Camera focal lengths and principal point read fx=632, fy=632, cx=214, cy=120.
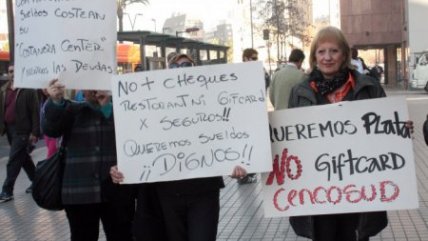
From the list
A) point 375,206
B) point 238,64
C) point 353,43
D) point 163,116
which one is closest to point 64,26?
point 163,116

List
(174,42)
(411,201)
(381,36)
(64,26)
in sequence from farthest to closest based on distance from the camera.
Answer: (381,36)
(174,42)
(64,26)
(411,201)

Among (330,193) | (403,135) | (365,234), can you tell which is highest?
(403,135)

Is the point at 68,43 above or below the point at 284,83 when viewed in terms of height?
above

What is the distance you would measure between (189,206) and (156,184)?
25 cm

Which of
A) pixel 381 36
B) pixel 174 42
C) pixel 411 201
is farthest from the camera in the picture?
pixel 381 36

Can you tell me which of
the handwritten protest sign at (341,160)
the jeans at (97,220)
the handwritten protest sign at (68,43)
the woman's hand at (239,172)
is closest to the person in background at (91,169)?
the jeans at (97,220)

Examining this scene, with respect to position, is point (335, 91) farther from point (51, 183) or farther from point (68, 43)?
point (51, 183)

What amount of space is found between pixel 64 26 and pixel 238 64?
1065mm

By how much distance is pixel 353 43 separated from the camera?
42.1 meters

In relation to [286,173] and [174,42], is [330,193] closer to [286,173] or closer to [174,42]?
[286,173]

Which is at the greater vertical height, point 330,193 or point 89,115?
point 89,115

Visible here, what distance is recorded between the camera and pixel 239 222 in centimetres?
658

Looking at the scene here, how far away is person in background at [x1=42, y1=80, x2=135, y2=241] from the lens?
12.5 ft

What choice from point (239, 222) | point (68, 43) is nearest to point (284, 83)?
point (239, 222)
